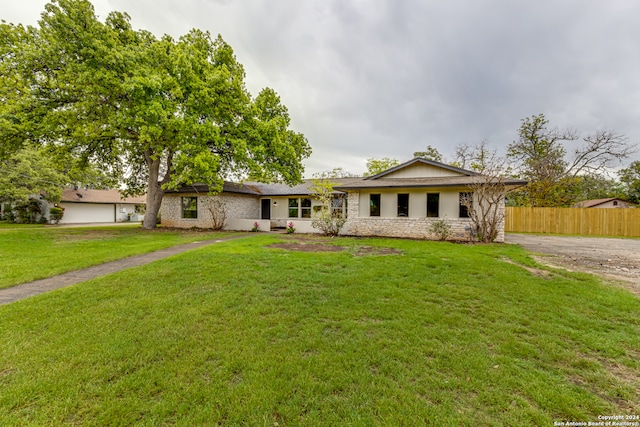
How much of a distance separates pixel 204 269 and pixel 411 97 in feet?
43.0

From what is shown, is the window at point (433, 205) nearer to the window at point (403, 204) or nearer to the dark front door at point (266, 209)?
the window at point (403, 204)

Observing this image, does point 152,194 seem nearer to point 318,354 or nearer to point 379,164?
point 318,354

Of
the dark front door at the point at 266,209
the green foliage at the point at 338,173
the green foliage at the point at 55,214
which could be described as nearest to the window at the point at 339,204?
the dark front door at the point at 266,209

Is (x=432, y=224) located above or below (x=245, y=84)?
below

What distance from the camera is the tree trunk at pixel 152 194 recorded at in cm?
1608

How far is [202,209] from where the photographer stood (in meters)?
18.0

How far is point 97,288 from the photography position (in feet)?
15.9

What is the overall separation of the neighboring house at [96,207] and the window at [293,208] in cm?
1765

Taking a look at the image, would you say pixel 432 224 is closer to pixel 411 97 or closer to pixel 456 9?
pixel 411 97

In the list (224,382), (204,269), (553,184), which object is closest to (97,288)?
(204,269)

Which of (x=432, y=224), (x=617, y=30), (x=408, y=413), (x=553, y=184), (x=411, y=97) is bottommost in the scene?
(x=408, y=413)

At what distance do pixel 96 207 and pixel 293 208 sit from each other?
921 inches

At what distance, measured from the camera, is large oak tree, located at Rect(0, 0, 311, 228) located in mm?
11336

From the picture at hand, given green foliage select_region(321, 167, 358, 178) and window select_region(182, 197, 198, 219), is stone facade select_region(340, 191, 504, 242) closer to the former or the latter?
window select_region(182, 197, 198, 219)
